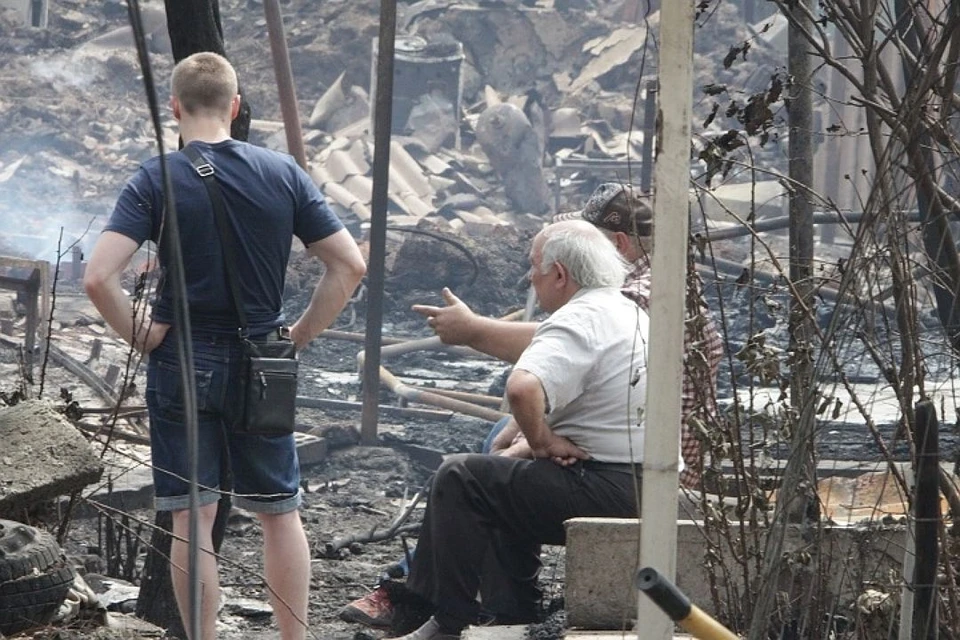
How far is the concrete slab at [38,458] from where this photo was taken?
411 centimetres

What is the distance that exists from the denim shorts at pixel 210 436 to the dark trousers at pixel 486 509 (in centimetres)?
51

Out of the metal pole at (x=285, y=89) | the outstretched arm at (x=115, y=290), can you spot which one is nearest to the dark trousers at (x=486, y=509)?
the outstretched arm at (x=115, y=290)

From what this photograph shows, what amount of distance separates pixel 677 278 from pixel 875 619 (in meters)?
1.23

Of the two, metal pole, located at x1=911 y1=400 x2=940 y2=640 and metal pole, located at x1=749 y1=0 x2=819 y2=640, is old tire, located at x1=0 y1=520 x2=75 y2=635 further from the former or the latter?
metal pole, located at x1=911 y1=400 x2=940 y2=640

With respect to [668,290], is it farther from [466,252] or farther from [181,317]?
[466,252]

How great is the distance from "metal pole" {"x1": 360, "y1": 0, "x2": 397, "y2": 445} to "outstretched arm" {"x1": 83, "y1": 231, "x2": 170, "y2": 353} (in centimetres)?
469

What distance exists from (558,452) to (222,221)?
4.23ft

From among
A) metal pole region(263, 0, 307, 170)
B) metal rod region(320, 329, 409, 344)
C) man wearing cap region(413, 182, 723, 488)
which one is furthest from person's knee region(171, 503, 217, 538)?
metal rod region(320, 329, 409, 344)

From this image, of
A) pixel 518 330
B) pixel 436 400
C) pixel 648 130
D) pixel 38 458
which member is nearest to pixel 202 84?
pixel 38 458

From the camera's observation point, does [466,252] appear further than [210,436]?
Yes

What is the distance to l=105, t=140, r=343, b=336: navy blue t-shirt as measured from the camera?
13.8 ft

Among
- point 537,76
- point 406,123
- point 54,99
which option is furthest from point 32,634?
point 537,76

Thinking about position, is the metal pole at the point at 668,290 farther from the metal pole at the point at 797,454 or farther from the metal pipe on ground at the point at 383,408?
the metal pipe on ground at the point at 383,408

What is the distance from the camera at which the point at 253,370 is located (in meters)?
4.25
